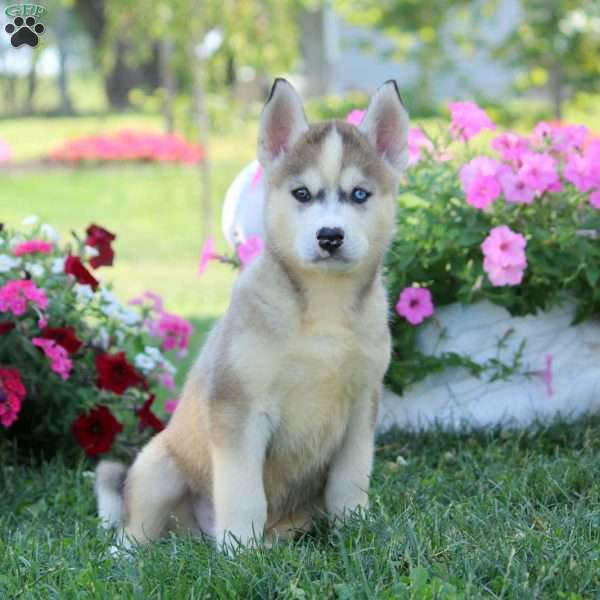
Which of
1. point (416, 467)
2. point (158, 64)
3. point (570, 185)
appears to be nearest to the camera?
point (416, 467)

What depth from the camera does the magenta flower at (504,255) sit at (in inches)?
177

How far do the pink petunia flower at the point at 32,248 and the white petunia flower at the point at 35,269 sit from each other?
0.31 ft

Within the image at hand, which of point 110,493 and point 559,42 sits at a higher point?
point 559,42

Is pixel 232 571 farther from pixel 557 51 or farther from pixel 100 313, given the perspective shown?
pixel 557 51

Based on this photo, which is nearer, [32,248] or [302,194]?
[302,194]

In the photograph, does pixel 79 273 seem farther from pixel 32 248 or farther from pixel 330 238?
pixel 330 238

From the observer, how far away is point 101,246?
4.79m

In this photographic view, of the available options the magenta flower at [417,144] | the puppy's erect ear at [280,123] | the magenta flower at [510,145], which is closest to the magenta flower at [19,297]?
the puppy's erect ear at [280,123]

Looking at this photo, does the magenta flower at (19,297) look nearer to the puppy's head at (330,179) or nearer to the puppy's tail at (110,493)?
the puppy's tail at (110,493)

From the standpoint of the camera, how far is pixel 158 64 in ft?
71.7

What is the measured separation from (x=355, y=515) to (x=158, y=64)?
19.6m

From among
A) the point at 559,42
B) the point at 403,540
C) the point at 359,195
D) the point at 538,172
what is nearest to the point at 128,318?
the point at 538,172

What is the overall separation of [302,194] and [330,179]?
3.8 inches

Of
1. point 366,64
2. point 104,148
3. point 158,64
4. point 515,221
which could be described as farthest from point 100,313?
point 366,64
